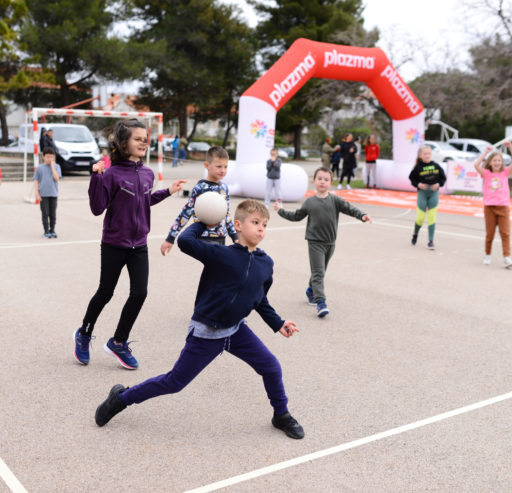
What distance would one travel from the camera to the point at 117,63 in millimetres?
36062

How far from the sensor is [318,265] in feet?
21.6

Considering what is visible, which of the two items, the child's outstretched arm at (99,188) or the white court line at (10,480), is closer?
the white court line at (10,480)

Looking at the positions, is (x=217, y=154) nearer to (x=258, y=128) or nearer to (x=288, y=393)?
(x=288, y=393)

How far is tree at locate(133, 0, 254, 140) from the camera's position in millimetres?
40781

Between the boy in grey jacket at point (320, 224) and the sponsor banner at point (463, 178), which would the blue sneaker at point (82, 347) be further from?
the sponsor banner at point (463, 178)

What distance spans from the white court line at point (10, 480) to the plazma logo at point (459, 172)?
62.3ft

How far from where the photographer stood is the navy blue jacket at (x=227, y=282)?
3436 millimetres

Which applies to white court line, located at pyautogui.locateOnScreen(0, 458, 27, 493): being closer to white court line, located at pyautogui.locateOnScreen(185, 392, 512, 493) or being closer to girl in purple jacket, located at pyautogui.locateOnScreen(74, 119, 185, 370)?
white court line, located at pyautogui.locateOnScreen(185, 392, 512, 493)

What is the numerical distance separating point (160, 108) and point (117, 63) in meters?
7.99

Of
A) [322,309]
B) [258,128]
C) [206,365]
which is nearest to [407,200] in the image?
[258,128]

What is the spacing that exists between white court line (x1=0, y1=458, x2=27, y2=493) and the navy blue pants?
703 mm

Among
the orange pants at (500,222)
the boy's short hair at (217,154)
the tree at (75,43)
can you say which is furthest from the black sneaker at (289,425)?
the tree at (75,43)


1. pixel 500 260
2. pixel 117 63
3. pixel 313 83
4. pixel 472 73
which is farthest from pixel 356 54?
pixel 313 83

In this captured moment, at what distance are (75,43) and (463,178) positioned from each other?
24508mm
